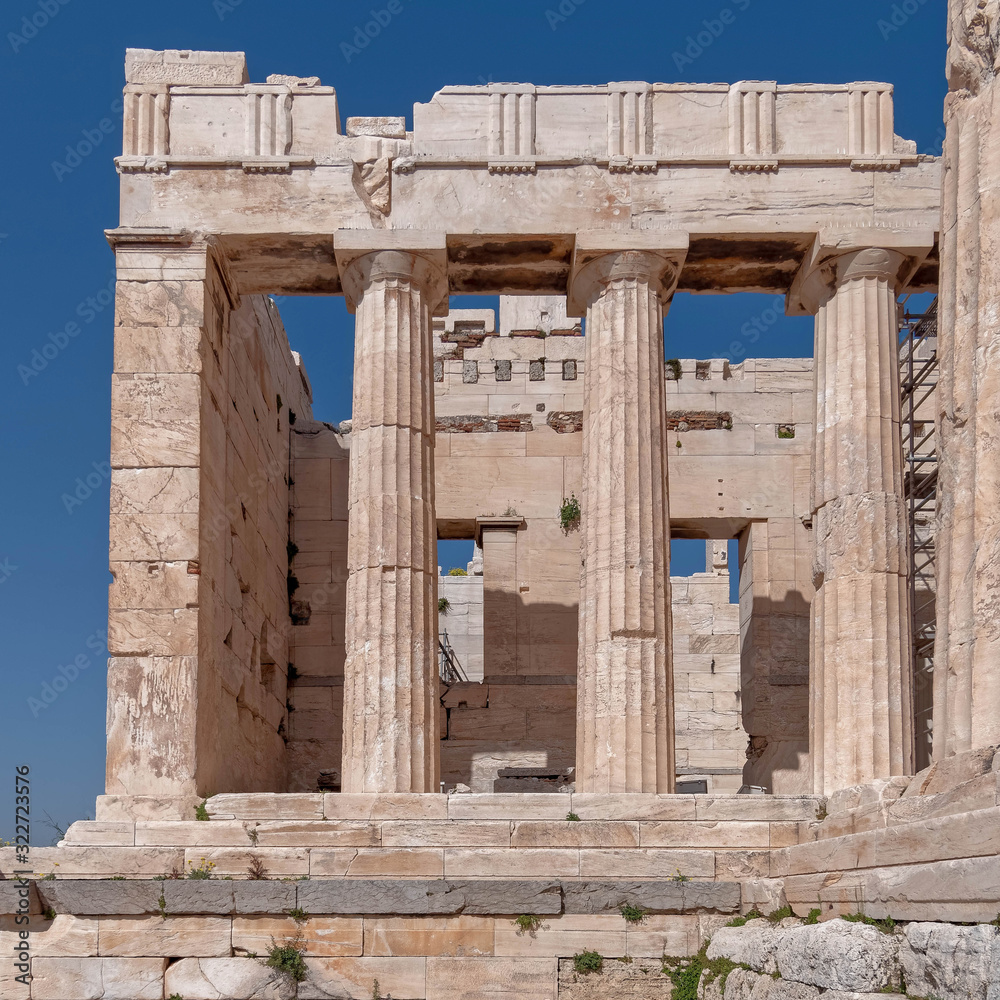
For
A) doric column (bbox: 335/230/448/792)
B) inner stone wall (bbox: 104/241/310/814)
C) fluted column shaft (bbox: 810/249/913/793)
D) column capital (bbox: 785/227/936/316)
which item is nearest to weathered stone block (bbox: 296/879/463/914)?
doric column (bbox: 335/230/448/792)

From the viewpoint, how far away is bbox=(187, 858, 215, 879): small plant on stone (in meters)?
15.8

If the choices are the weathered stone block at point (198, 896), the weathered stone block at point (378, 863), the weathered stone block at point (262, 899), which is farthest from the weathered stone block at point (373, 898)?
the weathered stone block at point (198, 896)

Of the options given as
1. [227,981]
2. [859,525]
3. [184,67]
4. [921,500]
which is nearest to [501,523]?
[921,500]

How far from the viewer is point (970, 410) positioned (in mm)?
9617

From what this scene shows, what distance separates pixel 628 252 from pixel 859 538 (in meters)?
4.96

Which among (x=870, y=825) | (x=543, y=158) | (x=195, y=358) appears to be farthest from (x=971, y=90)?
(x=195, y=358)

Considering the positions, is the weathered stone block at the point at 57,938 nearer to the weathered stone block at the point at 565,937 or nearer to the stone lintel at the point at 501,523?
the weathered stone block at the point at 565,937

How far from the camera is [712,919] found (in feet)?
50.4

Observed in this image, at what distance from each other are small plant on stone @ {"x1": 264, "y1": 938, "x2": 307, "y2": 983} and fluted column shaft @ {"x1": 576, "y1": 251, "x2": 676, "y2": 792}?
14.0ft

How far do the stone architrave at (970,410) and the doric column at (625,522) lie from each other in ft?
25.9

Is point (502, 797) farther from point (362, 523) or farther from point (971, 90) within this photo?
point (971, 90)

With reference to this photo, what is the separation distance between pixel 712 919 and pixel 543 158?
34.0 feet

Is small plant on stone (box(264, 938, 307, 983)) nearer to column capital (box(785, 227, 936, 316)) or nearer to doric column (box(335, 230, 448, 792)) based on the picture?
doric column (box(335, 230, 448, 792))

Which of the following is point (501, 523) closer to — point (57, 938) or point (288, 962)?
point (288, 962)
